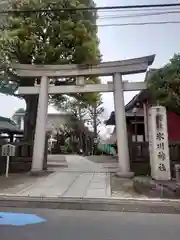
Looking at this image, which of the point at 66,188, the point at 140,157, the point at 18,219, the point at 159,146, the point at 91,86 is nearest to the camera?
the point at 18,219

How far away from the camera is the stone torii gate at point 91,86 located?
12.3m

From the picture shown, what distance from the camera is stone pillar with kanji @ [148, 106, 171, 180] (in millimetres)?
9500

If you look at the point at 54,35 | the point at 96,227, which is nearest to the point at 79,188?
the point at 96,227

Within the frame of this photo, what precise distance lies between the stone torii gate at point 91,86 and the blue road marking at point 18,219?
6.47 meters

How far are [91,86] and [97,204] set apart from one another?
7005 millimetres

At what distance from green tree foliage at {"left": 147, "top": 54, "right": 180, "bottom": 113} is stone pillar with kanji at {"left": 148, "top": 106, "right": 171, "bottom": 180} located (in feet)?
2.18

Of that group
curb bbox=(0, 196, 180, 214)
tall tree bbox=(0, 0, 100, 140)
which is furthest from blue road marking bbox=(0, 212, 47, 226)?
tall tree bbox=(0, 0, 100, 140)

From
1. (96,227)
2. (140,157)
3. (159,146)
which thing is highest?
(159,146)

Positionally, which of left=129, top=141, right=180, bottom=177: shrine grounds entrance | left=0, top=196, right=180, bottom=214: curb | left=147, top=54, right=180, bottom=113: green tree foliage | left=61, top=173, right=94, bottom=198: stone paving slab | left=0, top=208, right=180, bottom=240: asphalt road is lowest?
left=0, top=208, right=180, bottom=240: asphalt road

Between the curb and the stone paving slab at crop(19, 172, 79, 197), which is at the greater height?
the stone paving slab at crop(19, 172, 79, 197)

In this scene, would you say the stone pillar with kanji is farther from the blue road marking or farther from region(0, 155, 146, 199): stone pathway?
the blue road marking

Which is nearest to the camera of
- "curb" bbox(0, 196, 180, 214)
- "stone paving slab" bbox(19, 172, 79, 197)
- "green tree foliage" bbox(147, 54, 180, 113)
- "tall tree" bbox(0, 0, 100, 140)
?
"curb" bbox(0, 196, 180, 214)

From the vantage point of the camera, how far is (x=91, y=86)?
511 inches

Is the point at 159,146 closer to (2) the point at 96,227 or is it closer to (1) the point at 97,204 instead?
(1) the point at 97,204
